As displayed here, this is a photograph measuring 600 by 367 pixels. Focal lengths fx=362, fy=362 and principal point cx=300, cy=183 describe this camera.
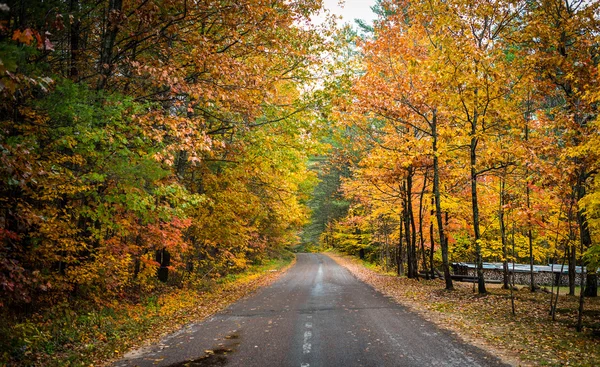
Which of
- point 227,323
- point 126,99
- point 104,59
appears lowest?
point 227,323

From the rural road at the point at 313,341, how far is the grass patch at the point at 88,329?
0.65 m

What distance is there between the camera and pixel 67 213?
8.45m

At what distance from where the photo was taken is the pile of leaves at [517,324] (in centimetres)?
644

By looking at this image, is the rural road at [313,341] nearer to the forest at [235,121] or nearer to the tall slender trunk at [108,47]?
the forest at [235,121]

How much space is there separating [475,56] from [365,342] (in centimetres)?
953

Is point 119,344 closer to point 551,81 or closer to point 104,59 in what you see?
point 104,59

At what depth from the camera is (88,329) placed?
778 cm

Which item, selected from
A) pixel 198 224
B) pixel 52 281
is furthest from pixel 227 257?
pixel 52 281

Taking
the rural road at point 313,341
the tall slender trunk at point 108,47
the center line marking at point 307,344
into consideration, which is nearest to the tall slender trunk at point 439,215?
the rural road at point 313,341

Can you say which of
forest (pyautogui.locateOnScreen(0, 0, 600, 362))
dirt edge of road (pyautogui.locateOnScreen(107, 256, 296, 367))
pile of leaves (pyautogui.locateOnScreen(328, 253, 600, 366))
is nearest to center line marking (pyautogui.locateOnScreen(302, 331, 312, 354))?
dirt edge of road (pyautogui.locateOnScreen(107, 256, 296, 367))

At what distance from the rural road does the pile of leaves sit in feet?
2.14

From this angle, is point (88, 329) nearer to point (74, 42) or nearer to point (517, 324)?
point (74, 42)

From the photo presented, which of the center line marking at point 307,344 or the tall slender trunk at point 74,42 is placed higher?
the tall slender trunk at point 74,42

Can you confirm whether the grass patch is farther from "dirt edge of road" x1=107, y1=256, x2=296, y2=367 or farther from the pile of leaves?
the pile of leaves
